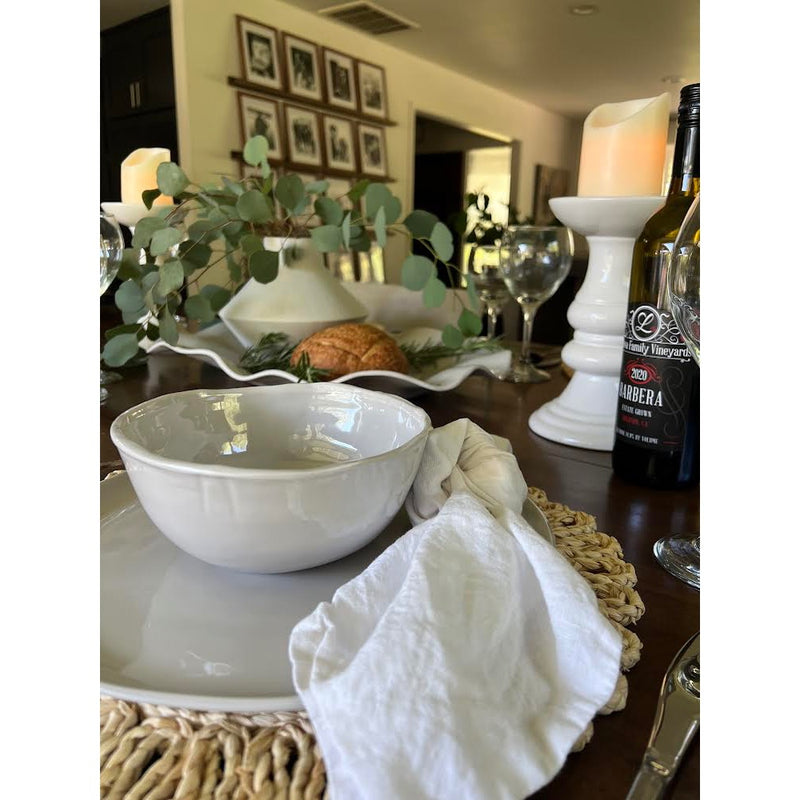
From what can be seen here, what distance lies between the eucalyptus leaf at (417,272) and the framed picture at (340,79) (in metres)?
2.91

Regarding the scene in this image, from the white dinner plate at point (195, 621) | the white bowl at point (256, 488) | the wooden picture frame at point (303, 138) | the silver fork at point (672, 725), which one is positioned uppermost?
the wooden picture frame at point (303, 138)

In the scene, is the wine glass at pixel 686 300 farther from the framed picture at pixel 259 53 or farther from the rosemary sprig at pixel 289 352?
the framed picture at pixel 259 53

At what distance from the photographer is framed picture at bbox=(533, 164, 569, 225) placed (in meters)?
5.58

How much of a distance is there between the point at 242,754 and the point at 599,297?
41 centimetres

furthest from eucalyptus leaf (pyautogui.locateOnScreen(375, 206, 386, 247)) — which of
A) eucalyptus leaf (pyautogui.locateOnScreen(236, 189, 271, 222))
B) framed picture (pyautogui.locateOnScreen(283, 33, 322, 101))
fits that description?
framed picture (pyautogui.locateOnScreen(283, 33, 322, 101))

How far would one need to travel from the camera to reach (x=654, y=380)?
38cm

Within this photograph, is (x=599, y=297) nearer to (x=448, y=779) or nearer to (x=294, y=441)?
(x=294, y=441)

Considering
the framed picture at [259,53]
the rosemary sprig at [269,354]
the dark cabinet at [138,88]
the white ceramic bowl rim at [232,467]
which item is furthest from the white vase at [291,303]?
the framed picture at [259,53]

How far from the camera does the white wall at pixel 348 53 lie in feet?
8.63

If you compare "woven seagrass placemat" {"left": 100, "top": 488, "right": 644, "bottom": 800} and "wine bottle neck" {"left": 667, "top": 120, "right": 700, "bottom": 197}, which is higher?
"wine bottle neck" {"left": 667, "top": 120, "right": 700, "bottom": 197}

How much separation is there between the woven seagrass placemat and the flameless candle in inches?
14.4

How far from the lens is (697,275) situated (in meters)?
0.28

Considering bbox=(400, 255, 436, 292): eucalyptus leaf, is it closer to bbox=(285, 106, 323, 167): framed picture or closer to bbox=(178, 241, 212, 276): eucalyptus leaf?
bbox=(178, 241, 212, 276): eucalyptus leaf
